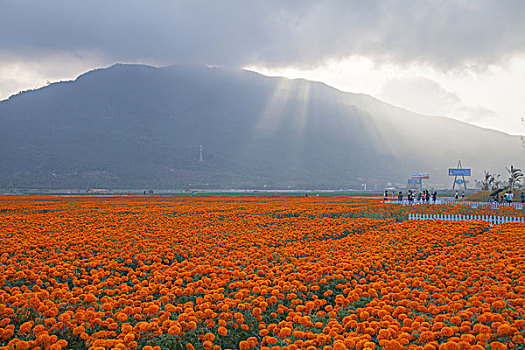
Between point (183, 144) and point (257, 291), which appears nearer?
point (257, 291)

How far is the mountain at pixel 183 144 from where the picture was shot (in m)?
128

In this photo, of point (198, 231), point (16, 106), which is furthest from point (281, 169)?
point (198, 231)

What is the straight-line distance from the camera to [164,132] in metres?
171

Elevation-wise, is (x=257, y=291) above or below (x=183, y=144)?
below

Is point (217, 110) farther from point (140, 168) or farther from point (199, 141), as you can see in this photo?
point (140, 168)

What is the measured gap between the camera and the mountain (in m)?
128

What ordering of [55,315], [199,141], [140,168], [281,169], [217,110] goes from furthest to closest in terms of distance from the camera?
[217,110] → [199,141] → [281,169] → [140,168] → [55,315]

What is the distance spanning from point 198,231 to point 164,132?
161845 millimetres

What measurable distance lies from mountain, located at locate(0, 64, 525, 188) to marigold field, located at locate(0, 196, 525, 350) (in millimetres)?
106080

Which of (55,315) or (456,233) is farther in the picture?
(456,233)

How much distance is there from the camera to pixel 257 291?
22.8ft

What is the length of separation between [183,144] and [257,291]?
522 feet

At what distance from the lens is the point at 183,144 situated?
162875 millimetres

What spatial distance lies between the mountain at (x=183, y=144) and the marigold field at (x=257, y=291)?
348 ft
